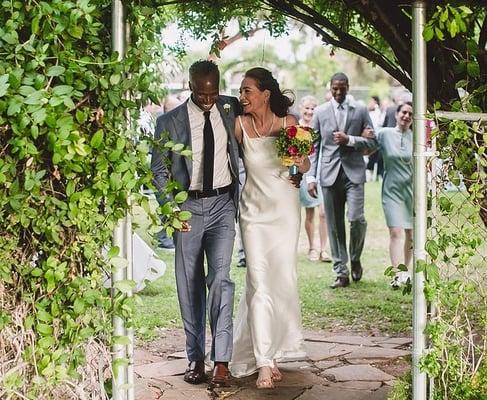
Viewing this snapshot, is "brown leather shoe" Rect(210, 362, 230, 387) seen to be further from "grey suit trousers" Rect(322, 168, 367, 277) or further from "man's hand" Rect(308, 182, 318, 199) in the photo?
"man's hand" Rect(308, 182, 318, 199)

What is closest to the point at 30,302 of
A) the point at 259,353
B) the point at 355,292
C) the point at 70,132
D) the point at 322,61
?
the point at 70,132

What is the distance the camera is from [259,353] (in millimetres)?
6621

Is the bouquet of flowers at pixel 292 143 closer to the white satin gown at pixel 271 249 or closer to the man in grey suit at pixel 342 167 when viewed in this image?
the white satin gown at pixel 271 249

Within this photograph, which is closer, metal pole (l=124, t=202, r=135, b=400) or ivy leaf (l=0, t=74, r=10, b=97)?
ivy leaf (l=0, t=74, r=10, b=97)

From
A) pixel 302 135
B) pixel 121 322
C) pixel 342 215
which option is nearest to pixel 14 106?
pixel 121 322

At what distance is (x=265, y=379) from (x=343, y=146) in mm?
4653

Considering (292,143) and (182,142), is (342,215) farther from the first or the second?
(182,142)

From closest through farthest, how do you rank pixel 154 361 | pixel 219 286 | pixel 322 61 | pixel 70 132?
pixel 70 132 < pixel 219 286 < pixel 154 361 < pixel 322 61

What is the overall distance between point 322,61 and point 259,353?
28887 millimetres

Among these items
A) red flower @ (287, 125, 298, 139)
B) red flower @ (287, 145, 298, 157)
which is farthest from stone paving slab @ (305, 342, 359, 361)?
red flower @ (287, 125, 298, 139)

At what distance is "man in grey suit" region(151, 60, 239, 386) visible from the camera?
21.5 ft

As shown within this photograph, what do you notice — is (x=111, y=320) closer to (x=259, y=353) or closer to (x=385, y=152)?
(x=259, y=353)

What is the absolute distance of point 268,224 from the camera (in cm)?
682

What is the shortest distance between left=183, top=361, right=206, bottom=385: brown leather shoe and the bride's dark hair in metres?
1.91
